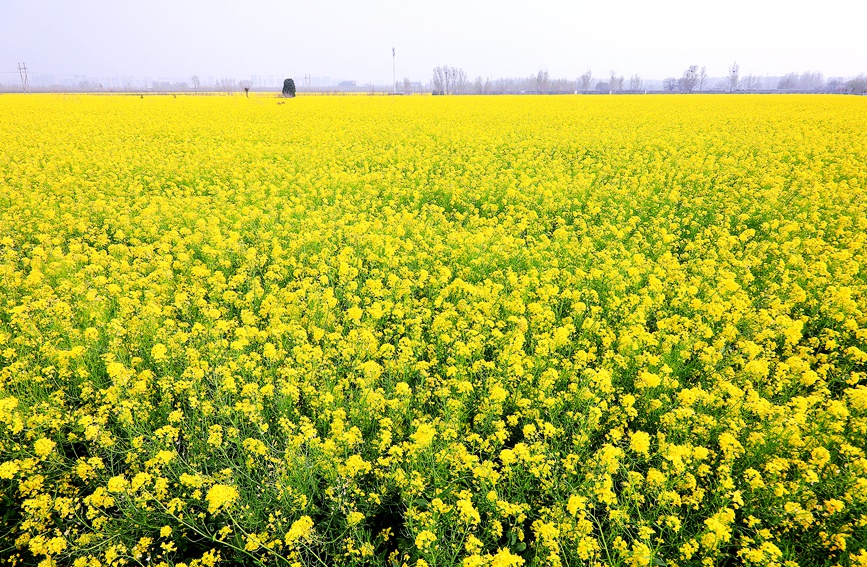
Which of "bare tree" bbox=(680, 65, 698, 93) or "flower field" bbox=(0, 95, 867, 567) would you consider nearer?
"flower field" bbox=(0, 95, 867, 567)

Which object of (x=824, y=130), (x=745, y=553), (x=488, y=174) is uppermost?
(x=824, y=130)

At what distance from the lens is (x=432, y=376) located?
14.2 ft

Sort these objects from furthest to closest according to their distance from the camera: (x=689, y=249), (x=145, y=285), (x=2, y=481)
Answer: (x=689, y=249), (x=145, y=285), (x=2, y=481)

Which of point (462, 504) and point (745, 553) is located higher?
point (462, 504)

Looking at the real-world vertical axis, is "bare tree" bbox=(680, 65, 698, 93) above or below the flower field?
above

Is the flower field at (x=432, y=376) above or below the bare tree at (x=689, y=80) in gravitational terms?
below

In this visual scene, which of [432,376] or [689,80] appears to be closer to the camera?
[432,376]

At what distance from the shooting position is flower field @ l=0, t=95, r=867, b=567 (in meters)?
2.90

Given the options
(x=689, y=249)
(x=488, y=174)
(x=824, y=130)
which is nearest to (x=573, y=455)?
(x=689, y=249)

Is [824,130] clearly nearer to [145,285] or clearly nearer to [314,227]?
[314,227]

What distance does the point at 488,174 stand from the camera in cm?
1121

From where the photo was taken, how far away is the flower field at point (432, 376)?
2896mm

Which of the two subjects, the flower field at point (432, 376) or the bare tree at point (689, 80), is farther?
the bare tree at point (689, 80)

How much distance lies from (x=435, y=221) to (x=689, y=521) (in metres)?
6.02
